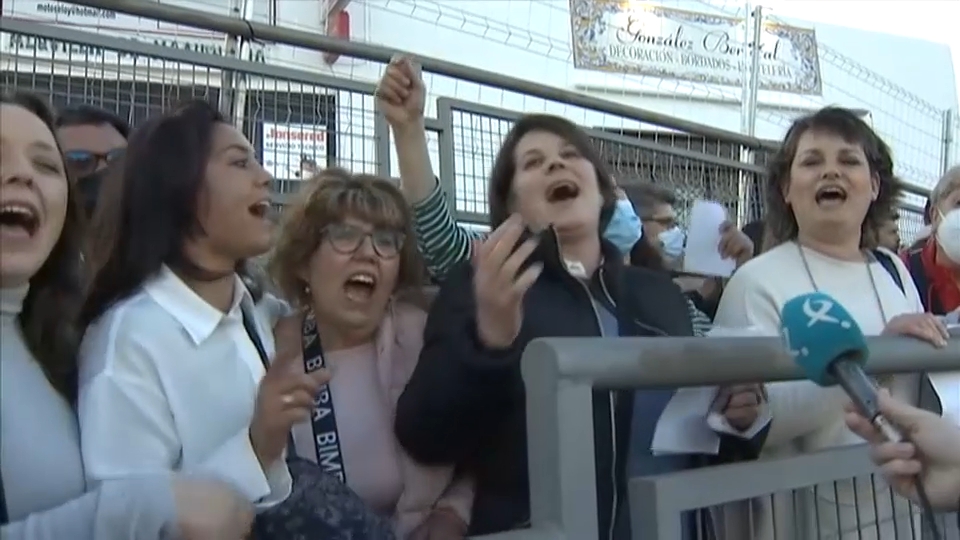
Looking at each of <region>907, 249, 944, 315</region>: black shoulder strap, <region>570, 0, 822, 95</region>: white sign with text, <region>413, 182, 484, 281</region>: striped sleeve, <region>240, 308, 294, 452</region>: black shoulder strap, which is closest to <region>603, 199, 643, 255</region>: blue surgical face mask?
<region>413, 182, 484, 281</region>: striped sleeve

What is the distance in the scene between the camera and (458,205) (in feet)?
11.0

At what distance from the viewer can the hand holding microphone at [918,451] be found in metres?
1.29

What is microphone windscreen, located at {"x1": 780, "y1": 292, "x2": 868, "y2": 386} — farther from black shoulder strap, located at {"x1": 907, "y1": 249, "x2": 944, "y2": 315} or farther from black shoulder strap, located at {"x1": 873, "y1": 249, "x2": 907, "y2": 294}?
black shoulder strap, located at {"x1": 907, "y1": 249, "x2": 944, "y2": 315}

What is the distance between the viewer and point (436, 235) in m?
2.25

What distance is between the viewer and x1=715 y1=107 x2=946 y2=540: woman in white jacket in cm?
177

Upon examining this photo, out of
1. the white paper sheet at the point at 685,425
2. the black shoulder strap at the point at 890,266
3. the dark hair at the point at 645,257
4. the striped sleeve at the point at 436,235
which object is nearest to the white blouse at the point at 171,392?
the white paper sheet at the point at 685,425

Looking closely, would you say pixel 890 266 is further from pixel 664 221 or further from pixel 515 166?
pixel 664 221

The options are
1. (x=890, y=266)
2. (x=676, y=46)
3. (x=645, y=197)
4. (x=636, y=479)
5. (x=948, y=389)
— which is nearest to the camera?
(x=636, y=479)

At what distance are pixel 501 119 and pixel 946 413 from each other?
196 centimetres

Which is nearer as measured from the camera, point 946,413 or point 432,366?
point 432,366

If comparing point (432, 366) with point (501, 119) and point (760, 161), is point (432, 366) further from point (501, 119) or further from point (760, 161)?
point (760, 161)

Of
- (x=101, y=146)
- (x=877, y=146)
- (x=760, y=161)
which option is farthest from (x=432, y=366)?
(x=760, y=161)

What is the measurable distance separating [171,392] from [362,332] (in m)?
0.55

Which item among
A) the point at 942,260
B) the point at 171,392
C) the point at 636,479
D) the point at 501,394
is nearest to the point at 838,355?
the point at 636,479
